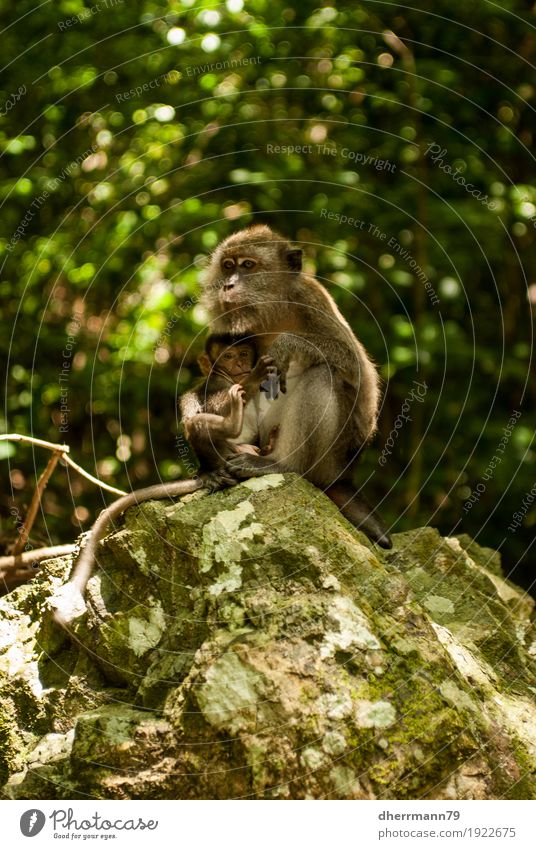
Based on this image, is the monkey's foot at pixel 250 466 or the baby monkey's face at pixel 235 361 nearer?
the monkey's foot at pixel 250 466

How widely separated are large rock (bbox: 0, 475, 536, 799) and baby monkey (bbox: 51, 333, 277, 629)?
0.46ft

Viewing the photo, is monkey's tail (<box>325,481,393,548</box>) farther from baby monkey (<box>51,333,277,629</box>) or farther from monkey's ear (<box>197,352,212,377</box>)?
monkey's ear (<box>197,352,212,377</box>)

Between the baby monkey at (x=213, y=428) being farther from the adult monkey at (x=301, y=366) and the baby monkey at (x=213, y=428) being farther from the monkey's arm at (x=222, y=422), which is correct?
the adult monkey at (x=301, y=366)

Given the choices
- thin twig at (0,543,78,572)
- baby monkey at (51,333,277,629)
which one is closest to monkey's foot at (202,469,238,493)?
baby monkey at (51,333,277,629)

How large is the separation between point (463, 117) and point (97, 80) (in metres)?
4.64

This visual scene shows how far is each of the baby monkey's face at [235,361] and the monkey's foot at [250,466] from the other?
0.69 meters

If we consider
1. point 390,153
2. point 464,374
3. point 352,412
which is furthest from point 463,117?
point 352,412

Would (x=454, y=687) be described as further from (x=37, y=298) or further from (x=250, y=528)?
(x=37, y=298)

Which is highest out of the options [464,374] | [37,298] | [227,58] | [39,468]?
[227,58]

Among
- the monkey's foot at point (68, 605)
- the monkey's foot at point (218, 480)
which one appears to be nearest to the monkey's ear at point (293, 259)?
the monkey's foot at point (218, 480)

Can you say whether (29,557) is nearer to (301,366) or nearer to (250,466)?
(250,466)

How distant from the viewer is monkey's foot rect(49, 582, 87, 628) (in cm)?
558

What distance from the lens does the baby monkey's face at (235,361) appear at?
6.94m

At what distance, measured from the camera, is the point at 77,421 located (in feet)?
39.0
